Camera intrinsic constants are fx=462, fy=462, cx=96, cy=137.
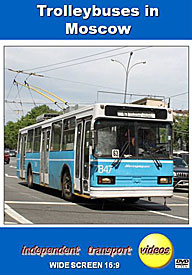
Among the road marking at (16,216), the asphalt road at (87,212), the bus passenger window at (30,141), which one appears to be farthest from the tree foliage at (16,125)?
the road marking at (16,216)

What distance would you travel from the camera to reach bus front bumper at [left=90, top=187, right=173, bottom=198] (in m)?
11.7

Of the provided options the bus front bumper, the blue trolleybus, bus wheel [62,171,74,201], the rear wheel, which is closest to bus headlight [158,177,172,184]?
the blue trolleybus

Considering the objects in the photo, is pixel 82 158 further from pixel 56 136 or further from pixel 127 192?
pixel 56 136

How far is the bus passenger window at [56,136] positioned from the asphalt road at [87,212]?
1753mm

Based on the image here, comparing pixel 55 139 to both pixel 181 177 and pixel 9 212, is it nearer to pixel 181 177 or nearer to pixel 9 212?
pixel 9 212

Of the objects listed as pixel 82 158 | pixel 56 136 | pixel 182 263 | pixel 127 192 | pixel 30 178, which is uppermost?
pixel 56 136

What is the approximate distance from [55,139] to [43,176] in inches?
86.4

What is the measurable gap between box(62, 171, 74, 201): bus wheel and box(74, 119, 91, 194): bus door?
85 centimetres

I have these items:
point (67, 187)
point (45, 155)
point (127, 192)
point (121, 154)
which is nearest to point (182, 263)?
point (127, 192)

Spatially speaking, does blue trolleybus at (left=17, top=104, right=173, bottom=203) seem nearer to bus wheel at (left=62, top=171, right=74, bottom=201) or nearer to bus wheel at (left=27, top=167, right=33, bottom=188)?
bus wheel at (left=62, top=171, right=74, bottom=201)

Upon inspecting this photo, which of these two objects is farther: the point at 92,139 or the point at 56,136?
the point at 56,136

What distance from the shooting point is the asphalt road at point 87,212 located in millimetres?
10477

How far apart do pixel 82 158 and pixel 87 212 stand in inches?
67.3

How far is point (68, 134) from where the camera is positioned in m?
14.7
